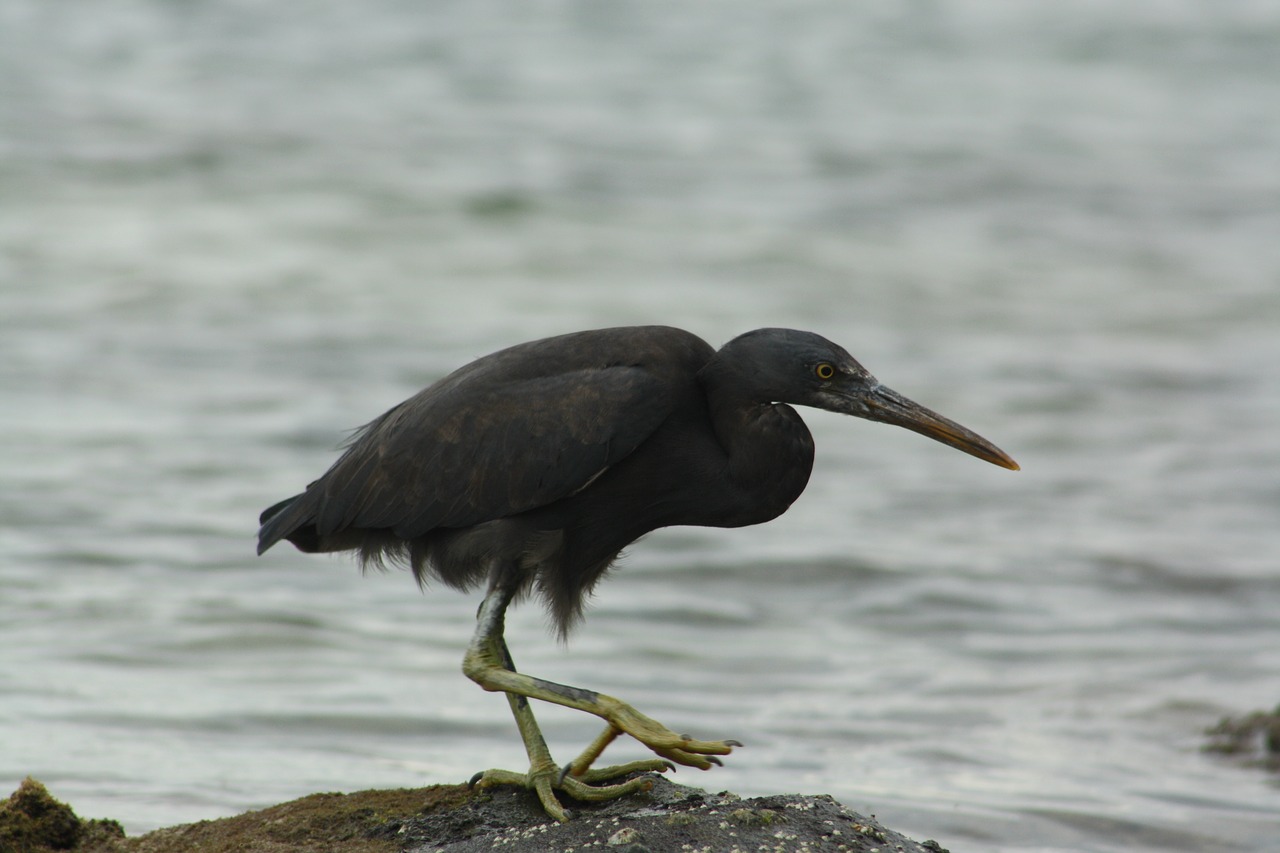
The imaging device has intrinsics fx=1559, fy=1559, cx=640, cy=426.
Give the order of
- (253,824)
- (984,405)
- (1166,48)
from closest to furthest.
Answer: (253,824), (984,405), (1166,48)

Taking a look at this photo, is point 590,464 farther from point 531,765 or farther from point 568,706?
point 531,765

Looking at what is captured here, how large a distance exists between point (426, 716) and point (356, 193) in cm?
1149

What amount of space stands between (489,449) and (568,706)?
823 mm

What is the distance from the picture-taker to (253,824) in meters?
4.66

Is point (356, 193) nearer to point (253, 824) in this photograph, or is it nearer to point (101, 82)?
point (101, 82)

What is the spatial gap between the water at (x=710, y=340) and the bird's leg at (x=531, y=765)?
4.99 ft

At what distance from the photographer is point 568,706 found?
4609mm

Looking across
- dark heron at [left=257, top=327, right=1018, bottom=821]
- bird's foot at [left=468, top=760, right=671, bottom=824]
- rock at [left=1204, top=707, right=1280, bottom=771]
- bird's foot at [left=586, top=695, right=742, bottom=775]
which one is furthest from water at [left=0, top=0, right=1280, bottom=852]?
bird's foot at [left=586, top=695, right=742, bottom=775]

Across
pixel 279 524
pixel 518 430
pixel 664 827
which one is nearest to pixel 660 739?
pixel 664 827

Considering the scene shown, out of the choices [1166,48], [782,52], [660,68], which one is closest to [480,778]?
[660,68]

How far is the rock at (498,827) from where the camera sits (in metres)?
4.26

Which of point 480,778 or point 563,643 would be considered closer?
point 480,778

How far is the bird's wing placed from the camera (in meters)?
4.67

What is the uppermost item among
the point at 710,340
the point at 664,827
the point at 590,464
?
the point at 710,340
